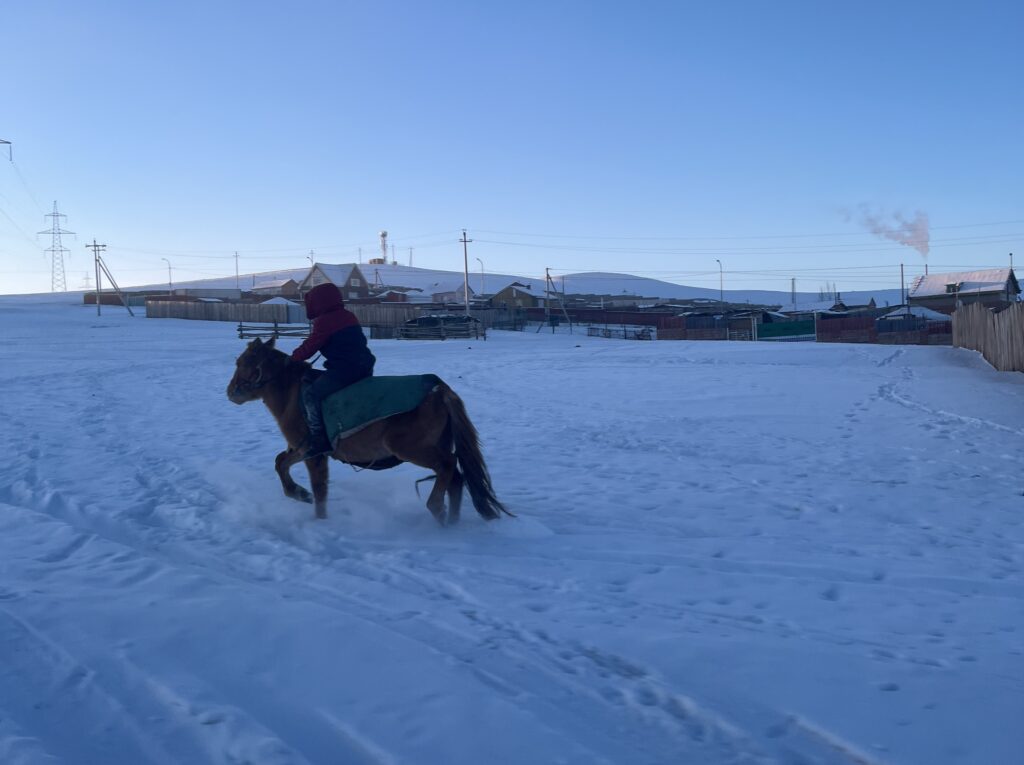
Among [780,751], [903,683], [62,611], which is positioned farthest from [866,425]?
[62,611]

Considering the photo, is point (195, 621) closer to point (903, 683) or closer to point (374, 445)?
point (374, 445)

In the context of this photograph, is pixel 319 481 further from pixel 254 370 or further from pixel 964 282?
pixel 964 282

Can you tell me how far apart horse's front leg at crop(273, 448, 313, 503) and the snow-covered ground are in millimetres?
123

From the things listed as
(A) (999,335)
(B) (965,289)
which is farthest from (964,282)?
(A) (999,335)

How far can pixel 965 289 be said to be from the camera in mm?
72625

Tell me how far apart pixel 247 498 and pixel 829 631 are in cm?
560

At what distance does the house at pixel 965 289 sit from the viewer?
70812 mm

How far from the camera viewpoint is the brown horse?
7148 millimetres

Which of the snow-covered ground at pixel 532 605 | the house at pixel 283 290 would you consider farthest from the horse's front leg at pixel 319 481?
the house at pixel 283 290

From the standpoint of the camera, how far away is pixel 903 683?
13.0 ft

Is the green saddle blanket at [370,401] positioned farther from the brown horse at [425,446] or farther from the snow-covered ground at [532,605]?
the snow-covered ground at [532,605]

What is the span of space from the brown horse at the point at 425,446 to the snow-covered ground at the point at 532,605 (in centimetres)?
28

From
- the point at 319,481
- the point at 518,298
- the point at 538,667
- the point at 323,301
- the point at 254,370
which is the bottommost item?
the point at 538,667

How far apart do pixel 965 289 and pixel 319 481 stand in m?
78.2
